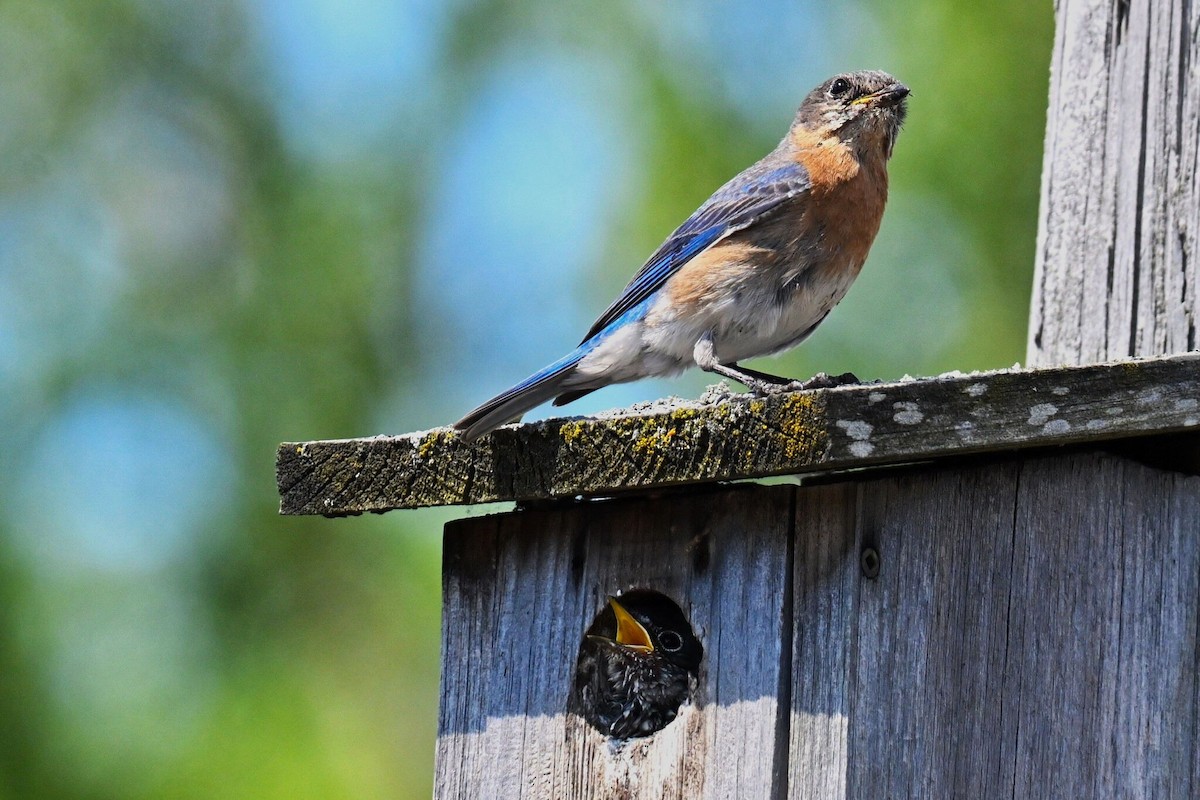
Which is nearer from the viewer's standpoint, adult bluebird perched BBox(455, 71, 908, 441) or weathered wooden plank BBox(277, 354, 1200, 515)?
weathered wooden plank BBox(277, 354, 1200, 515)

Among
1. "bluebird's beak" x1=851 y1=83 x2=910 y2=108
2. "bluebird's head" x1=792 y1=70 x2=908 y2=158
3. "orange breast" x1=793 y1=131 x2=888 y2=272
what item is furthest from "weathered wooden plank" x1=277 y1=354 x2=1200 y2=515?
"bluebird's beak" x1=851 y1=83 x2=910 y2=108

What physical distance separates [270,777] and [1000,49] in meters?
5.05

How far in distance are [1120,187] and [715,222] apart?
1.09 meters

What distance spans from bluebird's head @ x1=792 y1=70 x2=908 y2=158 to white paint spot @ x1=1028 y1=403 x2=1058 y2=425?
198 centimetres

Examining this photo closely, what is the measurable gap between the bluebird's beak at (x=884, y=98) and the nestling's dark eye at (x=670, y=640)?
2.14 meters

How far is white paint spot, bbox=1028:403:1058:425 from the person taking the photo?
8.88 feet

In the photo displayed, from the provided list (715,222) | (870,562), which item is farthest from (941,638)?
(715,222)

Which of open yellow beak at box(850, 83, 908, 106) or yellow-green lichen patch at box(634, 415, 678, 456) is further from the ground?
open yellow beak at box(850, 83, 908, 106)

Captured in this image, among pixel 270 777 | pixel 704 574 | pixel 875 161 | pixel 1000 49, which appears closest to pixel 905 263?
pixel 1000 49

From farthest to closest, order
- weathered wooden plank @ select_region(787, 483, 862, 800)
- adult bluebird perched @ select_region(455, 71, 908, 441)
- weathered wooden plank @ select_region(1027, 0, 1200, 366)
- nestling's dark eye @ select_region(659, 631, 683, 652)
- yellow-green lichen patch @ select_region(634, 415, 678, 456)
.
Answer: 1. adult bluebird perched @ select_region(455, 71, 908, 441)
2. weathered wooden plank @ select_region(1027, 0, 1200, 366)
3. nestling's dark eye @ select_region(659, 631, 683, 652)
4. yellow-green lichen patch @ select_region(634, 415, 678, 456)
5. weathered wooden plank @ select_region(787, 483, 862, 800)

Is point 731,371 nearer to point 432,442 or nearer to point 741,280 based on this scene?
point 741,280

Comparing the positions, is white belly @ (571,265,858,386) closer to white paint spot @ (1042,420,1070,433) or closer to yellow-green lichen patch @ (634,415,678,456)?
yellow-green lichen patch @ (634,415,678,456)

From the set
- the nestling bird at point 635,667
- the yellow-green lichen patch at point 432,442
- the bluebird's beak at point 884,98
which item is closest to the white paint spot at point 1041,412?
the nestling bird at point 635,667

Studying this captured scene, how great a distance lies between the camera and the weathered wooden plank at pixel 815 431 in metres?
2.71
